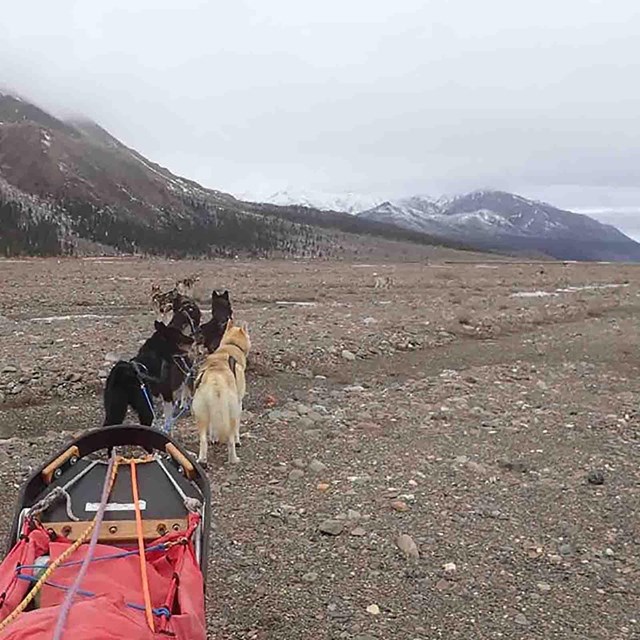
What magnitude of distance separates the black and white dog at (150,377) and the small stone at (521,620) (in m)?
4.25

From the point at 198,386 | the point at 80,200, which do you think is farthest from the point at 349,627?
the point at 80,200

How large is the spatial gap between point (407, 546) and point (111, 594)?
3.36m

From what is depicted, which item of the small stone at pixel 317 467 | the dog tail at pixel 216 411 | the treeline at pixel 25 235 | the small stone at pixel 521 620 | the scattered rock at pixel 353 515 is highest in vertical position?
the treeline at pixel 25 235

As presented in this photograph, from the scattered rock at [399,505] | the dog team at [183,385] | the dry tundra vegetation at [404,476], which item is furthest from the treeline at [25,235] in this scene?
the scattered rock at [399,505]

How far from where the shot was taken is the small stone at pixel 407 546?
5.54m

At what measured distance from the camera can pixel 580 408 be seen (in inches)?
392

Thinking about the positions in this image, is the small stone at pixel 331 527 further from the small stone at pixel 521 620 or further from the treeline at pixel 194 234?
the treeline at pixel 194 234

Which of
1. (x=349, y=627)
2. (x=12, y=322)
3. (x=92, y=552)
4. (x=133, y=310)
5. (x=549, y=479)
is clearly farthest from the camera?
(x=133, y=310)

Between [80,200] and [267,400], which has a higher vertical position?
[80,200]

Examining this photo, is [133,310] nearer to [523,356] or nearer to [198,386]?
[523,356]

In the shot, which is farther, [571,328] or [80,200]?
[80,200]

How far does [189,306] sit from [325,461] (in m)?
6.88

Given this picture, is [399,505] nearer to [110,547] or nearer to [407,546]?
[407,546]

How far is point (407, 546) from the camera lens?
564cm
